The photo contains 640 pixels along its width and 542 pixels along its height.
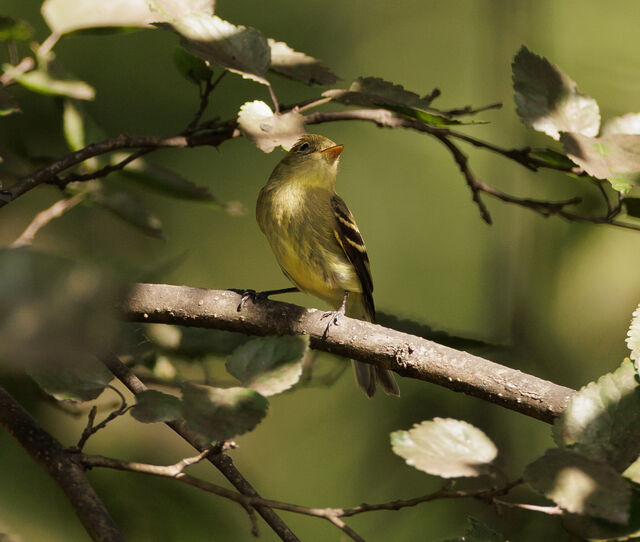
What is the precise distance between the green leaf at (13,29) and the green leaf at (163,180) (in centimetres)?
19

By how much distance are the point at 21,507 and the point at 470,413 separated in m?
0.82

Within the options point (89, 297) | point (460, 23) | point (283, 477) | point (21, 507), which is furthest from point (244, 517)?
point (460, 23)

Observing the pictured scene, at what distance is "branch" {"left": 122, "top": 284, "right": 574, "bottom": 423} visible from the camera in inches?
21.7

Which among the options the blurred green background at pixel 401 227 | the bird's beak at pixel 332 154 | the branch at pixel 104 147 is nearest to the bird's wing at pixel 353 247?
the bird's beak at pixel 332 154

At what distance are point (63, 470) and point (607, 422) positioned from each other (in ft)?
1.19

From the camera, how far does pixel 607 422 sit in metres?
0.42

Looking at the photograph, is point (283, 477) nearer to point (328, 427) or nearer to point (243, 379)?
point (328, 427)

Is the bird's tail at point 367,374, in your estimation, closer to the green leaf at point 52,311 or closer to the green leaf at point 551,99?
the green leaf at point 551,99

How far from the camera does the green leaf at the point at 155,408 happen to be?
0.40 m

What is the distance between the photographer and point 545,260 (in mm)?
1550

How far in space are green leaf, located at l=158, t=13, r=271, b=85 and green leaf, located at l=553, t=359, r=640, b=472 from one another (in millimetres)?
391

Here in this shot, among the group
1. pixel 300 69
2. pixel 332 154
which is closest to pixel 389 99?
pixel 300 69

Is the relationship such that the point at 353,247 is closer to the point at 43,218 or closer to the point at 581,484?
the point at 43,218

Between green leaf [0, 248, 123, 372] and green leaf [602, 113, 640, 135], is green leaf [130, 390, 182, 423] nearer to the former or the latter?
green leaf [0, 248, 123, 372]
